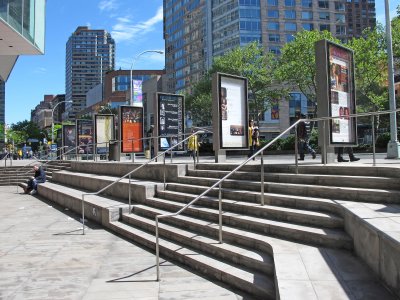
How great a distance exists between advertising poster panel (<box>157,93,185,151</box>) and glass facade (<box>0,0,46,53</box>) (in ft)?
34.0

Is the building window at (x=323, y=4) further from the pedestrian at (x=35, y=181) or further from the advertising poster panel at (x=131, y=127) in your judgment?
the pedestrian at (x=35, y=181)

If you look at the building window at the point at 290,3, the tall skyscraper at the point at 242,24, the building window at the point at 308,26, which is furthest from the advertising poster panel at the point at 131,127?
the building window at the point at 308,26

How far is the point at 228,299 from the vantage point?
17.3ft

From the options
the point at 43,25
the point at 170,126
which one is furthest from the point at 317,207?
the point at 43,25

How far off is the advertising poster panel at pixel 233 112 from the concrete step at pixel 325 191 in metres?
3.49

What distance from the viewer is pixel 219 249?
655 cm

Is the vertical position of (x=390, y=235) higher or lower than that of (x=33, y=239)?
higher

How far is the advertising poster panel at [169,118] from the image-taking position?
17375 millimetres

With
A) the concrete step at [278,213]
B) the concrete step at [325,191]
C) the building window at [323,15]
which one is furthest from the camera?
the building window at [323,15]

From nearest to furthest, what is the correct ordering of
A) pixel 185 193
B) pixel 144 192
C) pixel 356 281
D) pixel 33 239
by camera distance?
1. pixel 356 281
2. pixel 33 239
3. pixel 185 193
4. pixel 144 192

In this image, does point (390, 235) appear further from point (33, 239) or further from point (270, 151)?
point (270, 151)

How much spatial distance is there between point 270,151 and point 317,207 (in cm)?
2097

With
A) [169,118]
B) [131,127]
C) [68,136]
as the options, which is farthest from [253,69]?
[169,118]

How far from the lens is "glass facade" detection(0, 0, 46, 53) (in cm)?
2181
